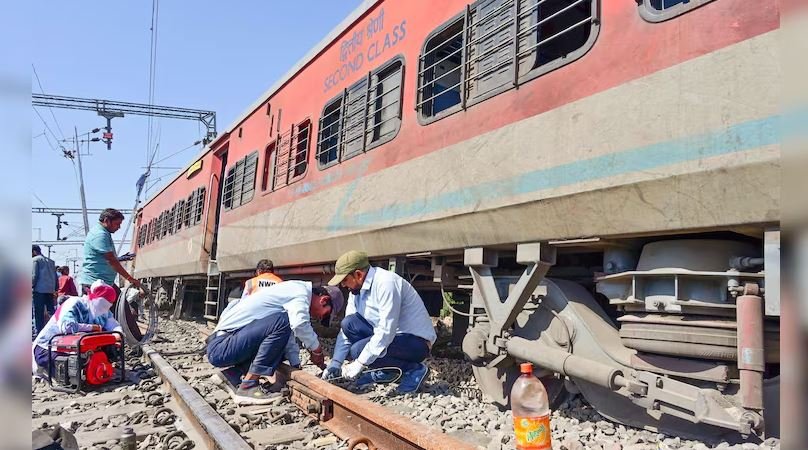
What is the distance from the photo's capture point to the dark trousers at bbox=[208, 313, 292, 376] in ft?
15.0

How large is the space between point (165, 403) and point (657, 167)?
429 cm

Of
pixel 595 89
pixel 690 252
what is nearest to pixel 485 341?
pixel 690 252

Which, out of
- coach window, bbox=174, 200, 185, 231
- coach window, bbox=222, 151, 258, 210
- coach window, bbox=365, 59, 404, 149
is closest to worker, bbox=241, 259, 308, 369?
coach window, bbox=365, 59, 404, 149

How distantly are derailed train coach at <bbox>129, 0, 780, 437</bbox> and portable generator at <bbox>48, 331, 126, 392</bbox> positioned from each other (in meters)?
2.48

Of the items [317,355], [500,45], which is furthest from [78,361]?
[500,45]

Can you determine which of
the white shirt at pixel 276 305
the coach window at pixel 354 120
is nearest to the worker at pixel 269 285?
the white shirt at pixel 276 305

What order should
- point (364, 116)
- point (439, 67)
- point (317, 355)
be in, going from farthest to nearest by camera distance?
1. point (364, 116)
2. point (439, 67)
3. point (317, 355)

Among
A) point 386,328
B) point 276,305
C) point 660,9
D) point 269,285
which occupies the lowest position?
point 386,328

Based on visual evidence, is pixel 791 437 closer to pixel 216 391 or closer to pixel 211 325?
pixel 216 391

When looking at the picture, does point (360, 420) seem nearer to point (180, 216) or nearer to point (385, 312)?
point (385, 312)

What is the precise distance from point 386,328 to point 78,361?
3.04m

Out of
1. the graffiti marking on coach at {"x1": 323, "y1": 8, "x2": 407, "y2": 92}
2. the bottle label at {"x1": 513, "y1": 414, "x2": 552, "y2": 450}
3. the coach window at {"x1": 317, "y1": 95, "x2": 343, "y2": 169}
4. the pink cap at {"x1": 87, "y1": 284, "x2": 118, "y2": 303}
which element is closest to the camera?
the bottle label at {"x1": 513, "y1": 414, "x2": 552, "y2": 450}

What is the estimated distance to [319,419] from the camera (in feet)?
12.2

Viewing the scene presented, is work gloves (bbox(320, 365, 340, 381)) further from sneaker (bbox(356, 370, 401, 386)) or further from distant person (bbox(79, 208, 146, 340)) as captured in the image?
distant person (bbox(79, 208, 146, 340))
